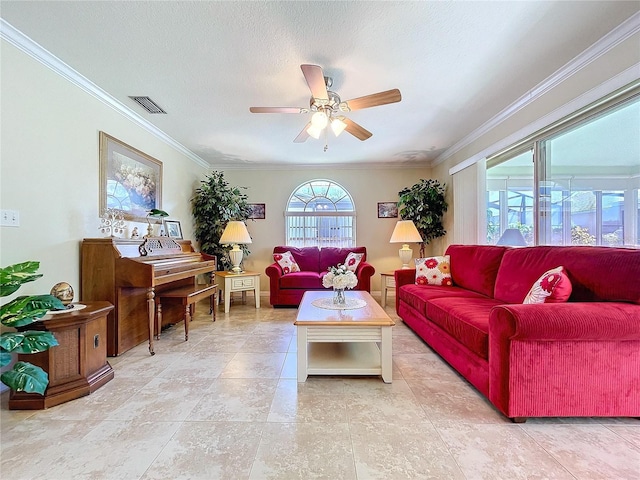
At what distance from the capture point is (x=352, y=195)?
5383 millimetres

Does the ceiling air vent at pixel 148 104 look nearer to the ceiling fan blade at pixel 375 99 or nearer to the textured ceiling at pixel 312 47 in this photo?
the textured ceiling at pixel 312 47

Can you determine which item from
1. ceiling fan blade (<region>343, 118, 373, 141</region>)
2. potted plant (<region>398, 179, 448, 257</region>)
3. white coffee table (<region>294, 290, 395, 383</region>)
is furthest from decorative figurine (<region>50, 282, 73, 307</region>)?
potted plant (<region>398, 179, 448, 257</region>)

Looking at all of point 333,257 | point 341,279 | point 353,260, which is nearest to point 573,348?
point 341,279

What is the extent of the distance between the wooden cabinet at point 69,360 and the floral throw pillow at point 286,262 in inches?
109

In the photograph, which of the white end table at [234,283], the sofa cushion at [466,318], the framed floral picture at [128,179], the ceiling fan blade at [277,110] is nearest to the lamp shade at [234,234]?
the white end table at [234,283]

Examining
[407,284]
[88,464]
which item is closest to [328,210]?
[407,284]

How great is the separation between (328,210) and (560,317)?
4.16 meters

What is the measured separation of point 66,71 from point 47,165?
0.78 meters

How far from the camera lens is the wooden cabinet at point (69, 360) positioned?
5.80 ft

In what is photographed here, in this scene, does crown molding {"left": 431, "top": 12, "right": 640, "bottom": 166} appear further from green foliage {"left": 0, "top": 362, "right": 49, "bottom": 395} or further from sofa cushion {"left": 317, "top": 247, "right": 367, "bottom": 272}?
green foliage {"left": 0, "top": 362, "right": 49, "bottom": 395}

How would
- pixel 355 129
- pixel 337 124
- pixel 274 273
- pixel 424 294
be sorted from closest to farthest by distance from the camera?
pixel 337 124
pixel 355 129
pixel 424 294
pixel 274 273

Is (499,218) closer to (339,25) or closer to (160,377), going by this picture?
(339,25)

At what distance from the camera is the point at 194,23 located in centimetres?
183

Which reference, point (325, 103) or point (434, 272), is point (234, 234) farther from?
point (434, 272)
